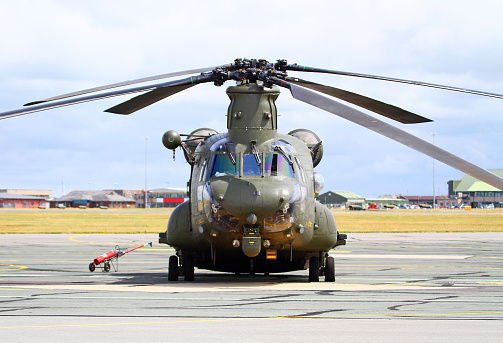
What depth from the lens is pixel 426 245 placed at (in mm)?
34750

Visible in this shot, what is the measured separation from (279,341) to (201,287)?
276 inches

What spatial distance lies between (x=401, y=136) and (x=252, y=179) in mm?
4475

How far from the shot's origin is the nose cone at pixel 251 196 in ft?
46.8

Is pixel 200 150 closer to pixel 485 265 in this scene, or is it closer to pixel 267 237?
pixel 267 237

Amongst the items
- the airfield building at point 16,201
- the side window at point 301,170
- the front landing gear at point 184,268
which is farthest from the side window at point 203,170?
the airfield building at point 16,201

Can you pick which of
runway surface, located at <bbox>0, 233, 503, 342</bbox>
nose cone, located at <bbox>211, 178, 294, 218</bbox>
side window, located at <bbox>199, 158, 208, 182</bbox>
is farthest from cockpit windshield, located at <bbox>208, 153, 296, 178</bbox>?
runway surface, located at <bbox>0, 233, 503, 342</bbox>

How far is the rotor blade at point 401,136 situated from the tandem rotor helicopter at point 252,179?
0.22 m

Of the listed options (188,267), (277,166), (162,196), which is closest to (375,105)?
(277,166)

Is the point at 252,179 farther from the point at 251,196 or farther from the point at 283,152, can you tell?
the point at 283,152

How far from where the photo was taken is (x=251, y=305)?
37.5 feet

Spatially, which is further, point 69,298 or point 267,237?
point 267,237

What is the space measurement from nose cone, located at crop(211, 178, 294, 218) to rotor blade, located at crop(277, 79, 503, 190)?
240 cm

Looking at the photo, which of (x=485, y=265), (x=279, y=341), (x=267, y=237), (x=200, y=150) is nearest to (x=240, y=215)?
(x=267, y=237)

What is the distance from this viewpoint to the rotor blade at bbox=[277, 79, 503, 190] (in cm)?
1007
